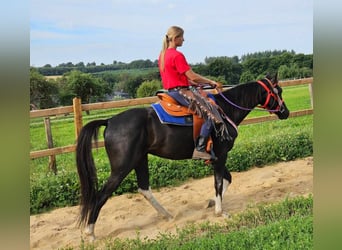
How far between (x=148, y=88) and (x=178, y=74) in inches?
26.2

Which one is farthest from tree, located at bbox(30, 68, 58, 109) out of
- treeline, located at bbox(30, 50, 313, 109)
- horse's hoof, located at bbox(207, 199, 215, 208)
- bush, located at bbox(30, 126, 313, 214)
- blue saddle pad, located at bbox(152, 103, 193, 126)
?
horse's hoof, located at bbox(207, 199, 215, 208)

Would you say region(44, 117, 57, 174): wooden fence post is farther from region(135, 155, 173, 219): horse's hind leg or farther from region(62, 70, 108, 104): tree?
region(135, 155, 173, 219): horse's hind leg

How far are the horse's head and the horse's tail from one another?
1835 millimetres

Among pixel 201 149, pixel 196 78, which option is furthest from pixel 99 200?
pixel 196 78

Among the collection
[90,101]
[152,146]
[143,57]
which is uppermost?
[143,57]

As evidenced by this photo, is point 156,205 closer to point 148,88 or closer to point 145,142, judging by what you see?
point 145,142

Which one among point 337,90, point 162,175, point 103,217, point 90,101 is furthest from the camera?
point 162,175

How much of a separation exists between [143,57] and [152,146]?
0.85 m

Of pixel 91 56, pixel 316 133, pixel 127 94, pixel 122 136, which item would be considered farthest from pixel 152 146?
pixel 316 133

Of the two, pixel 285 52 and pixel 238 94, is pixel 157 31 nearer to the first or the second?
pixel 238 94

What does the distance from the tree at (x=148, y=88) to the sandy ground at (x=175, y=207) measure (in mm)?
1133

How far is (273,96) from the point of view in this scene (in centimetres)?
434

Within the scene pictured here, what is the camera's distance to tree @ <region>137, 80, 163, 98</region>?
438 cm

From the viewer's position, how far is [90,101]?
173 inches
